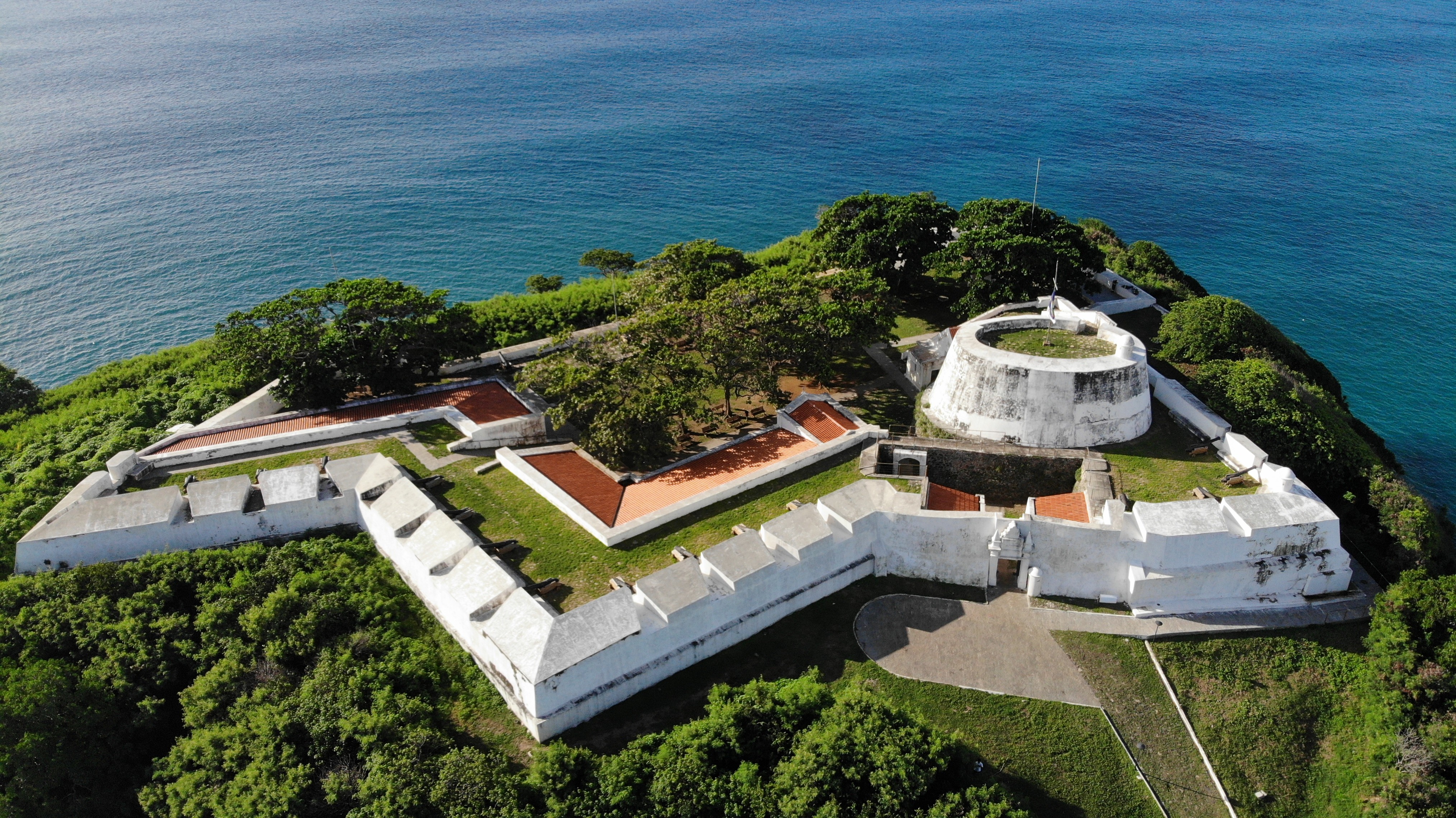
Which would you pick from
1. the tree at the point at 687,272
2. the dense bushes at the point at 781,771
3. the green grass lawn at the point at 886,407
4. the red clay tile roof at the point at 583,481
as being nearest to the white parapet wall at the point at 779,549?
the dense bushes at the point at 781,771

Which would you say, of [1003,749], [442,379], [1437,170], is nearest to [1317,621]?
[1003,749]

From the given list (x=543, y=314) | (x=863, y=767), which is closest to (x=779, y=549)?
(x=863, y=767)

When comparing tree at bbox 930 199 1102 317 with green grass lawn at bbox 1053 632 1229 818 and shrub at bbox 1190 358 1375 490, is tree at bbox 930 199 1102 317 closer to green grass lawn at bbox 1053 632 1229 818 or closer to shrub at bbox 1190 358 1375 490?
shrub at bbox 1190 358 1375 490

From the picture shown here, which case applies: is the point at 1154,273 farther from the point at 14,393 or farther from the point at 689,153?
the point at 14,393

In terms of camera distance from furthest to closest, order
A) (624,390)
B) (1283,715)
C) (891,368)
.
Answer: (891,368) → (624,390) → (1283,715)

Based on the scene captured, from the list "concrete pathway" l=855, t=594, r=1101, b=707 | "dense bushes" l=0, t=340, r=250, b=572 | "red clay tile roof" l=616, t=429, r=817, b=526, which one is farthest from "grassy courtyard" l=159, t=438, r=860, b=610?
"concrete pathway" l=855, t=594, r=1101, b=707
